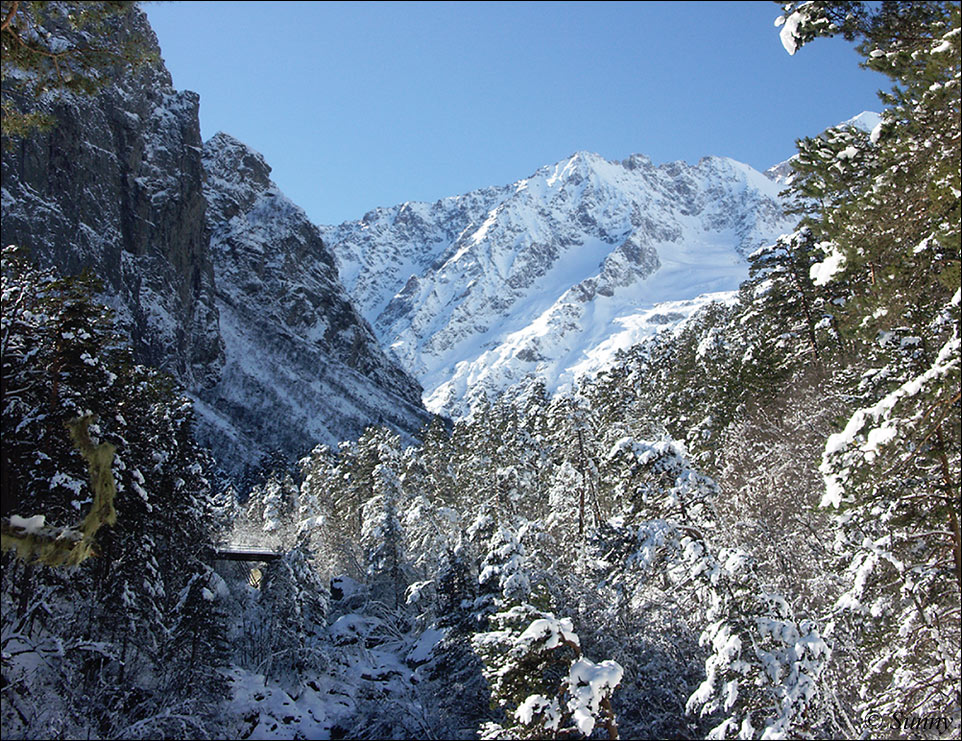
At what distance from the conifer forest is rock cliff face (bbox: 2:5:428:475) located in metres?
71.6

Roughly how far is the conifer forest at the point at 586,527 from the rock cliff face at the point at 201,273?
71588 mm

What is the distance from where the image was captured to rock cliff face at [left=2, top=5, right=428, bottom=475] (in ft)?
320

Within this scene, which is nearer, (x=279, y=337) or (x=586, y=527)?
(x=586, y=527)

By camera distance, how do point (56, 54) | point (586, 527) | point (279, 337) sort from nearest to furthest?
1. point (56, 54)
2. point (586, 527)
3. point (279, 337)

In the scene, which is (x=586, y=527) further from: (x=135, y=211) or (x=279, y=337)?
(x=279, y=337)

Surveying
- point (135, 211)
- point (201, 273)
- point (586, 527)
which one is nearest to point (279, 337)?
point (201, 273)

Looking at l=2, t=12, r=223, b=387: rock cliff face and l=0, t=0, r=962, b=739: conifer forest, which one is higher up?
l=2, t=12, r=223, b=387: rock cliff face

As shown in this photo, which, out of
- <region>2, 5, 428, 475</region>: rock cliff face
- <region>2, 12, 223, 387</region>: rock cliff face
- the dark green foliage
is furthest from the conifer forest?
<region>2, 12, 223, 387</region>: rock cliff face

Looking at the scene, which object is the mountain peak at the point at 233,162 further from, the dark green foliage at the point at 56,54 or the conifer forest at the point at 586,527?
the dark green foliage at the point at 56,54

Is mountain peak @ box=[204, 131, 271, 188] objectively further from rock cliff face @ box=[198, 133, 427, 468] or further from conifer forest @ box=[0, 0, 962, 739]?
conifer forest @ box=[0, 0, 962, 739]

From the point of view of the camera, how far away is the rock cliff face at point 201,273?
97625 mm

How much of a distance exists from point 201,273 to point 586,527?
11880 centimetres

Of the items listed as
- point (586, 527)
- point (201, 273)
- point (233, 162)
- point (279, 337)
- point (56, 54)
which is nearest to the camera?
point (56, 54)

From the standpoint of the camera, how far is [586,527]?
2628 centimetres
